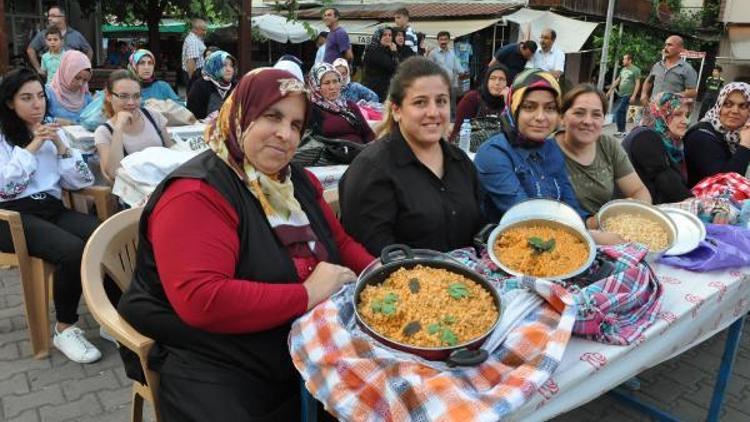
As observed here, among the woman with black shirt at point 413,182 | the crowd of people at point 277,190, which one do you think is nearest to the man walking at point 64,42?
the crowd of people at point 277,190

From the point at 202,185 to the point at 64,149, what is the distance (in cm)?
214

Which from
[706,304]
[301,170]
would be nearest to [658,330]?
[706,304]

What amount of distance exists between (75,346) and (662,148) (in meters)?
3.60

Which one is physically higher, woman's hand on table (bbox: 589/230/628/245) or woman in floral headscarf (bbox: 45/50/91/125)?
woman in floral headscarf (bbox: 45/50/91/125)

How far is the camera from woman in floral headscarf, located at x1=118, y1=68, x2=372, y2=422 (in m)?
1.55

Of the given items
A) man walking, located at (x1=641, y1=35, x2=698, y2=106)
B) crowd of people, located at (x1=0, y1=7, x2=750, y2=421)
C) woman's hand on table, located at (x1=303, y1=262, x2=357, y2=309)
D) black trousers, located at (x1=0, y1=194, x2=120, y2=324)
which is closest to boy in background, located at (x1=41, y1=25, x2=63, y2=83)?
crowd of people, located at (x1=0, y1=7, x2=750, y2=421)

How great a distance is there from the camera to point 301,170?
6.84 ft

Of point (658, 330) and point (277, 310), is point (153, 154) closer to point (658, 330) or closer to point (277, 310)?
point (277, 310)

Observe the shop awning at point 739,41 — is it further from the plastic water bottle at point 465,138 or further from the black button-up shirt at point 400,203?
the black button-up shirt at point 400,203

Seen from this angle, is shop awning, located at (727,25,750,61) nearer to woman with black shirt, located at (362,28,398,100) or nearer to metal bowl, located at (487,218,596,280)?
woman with black shirt, located at (362,28,398,100)

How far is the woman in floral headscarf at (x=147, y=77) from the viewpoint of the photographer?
5281 mm

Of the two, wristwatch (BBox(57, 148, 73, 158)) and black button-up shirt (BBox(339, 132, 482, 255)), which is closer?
black button-up shirt (BBox(339, 132, 482, 255))

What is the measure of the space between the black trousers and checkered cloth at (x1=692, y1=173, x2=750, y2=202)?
338 cm

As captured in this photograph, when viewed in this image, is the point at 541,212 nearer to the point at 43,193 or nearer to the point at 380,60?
the point at 43,193
